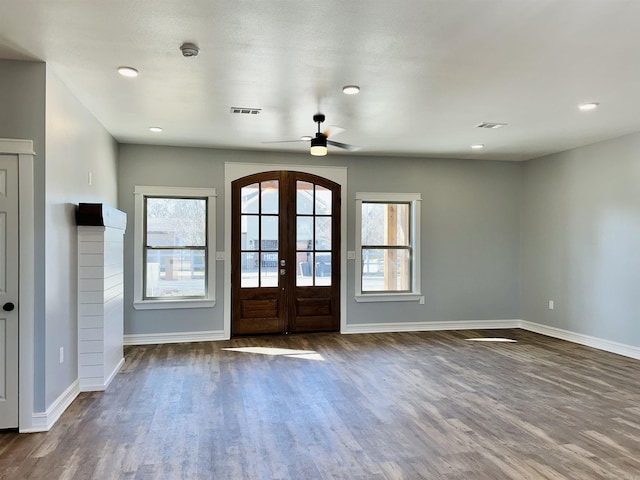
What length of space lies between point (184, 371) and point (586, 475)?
3.64m

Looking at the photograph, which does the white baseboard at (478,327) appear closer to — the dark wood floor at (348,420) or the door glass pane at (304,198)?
the dark wood floor at (348,420)

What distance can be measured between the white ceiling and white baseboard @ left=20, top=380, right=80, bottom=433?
2.55 meters

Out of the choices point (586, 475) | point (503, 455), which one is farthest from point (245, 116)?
point (586, 475)

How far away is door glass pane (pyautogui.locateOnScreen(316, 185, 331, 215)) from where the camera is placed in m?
6.61

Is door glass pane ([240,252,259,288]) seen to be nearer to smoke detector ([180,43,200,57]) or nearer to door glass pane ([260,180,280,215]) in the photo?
door glass pane ([260,180,280,215])

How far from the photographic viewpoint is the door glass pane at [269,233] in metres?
6.40

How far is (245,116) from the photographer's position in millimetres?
4617

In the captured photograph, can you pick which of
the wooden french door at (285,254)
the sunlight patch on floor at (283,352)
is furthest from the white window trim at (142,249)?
the sunlight patch on floor at (283,352)

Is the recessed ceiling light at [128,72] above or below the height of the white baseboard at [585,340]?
above

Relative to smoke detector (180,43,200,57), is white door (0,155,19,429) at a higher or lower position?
lower

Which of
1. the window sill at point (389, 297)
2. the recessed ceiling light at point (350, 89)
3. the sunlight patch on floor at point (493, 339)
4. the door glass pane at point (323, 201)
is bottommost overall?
the sunlight patch on floor at point (493, 339)

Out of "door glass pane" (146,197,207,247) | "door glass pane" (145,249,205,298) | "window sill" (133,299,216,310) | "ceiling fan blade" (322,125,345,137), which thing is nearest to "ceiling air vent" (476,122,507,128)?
"ceiling fan blade" (322,125,345,137)

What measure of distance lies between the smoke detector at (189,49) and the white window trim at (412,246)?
3989 mm

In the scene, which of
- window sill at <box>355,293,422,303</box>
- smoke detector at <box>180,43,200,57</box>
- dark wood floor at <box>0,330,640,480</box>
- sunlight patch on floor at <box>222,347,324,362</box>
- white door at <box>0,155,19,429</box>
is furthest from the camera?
window sill at <box>355,293,422,303</box>
